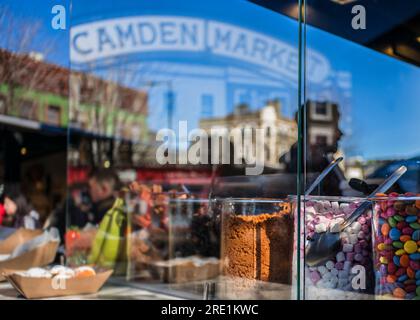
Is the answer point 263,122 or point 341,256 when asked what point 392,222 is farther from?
point 263,122

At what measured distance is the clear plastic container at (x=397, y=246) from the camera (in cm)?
140

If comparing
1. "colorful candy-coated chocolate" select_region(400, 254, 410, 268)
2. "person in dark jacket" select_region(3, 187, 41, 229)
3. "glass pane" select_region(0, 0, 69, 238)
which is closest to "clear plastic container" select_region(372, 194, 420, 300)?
"colorful candy-coated chocolate" select_region(400, 254, 410, 268)

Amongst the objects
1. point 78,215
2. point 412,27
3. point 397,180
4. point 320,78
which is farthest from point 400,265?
point 78,215

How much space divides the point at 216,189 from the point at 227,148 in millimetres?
170

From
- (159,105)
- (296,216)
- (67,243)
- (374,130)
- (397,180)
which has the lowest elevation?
(67,243)

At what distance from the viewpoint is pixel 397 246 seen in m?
1.42

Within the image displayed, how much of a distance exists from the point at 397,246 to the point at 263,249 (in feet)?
1.18

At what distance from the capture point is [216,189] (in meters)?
1.93

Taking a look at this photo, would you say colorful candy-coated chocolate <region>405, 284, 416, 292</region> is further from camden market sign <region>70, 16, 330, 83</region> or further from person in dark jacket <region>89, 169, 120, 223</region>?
person in dark jacket <region>89, 169, 120, 223</region>

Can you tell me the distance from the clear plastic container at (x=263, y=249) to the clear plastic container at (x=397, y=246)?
0.78ft

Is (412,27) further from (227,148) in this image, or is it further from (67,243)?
(67,243)

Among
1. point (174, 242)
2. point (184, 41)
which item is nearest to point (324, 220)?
point (174, 242)

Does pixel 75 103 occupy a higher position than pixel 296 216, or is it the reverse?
pixel 75 103

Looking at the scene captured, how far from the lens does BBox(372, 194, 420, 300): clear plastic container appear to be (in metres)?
1.40
